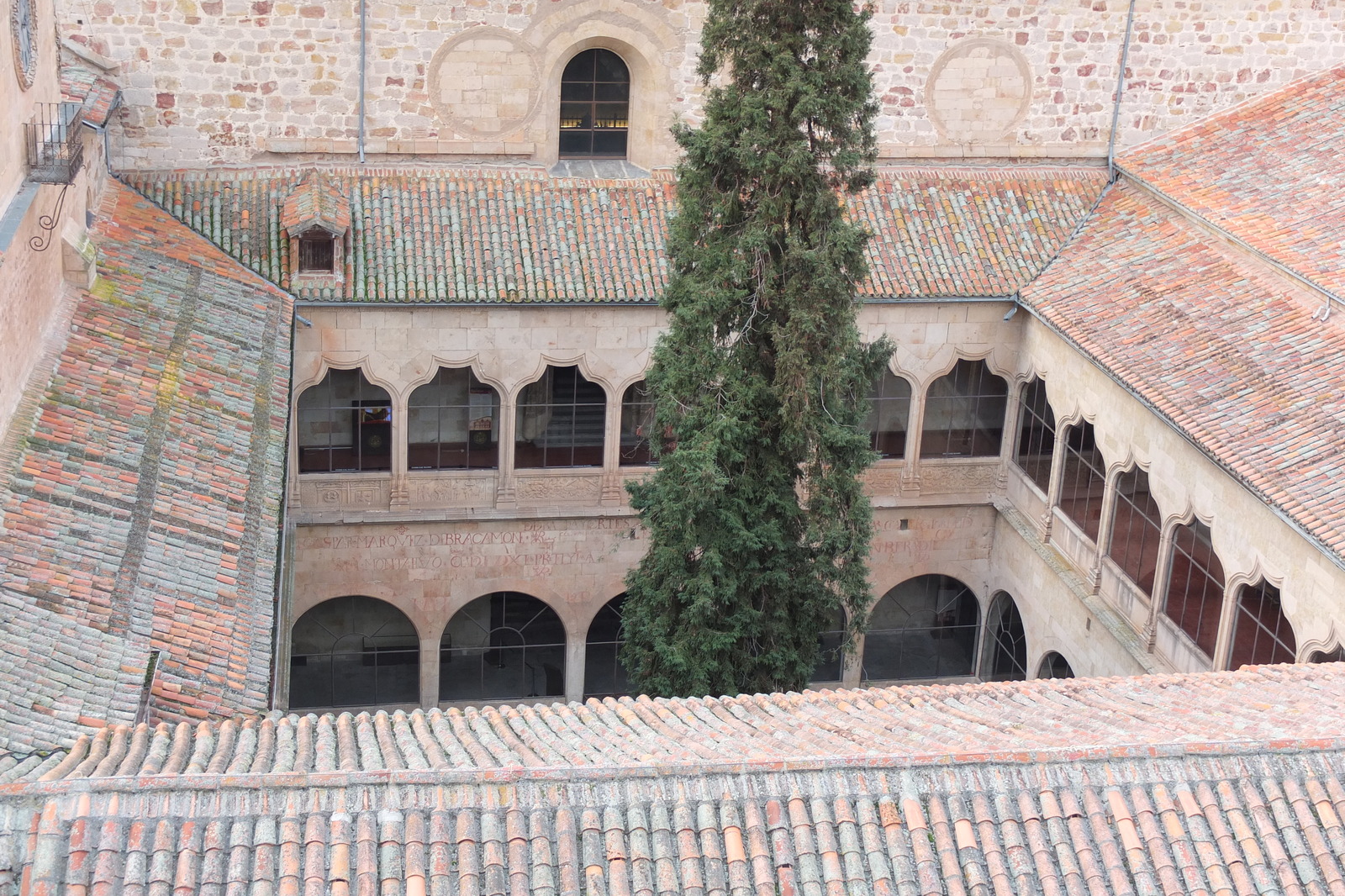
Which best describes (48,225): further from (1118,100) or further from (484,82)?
(1118,100)

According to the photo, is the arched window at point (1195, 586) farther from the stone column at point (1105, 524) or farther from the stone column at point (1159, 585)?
the stone column at point (1105, 524)

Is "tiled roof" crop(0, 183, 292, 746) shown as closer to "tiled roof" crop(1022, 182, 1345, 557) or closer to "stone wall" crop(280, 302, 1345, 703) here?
"stone wall" crop(280, 302, 1345, 703)

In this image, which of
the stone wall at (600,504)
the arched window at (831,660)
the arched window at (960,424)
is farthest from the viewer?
the arched window at (831,660)

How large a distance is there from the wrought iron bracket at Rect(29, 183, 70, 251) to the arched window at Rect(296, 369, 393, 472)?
6199mm

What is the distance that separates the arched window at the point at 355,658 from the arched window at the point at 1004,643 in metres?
9.07

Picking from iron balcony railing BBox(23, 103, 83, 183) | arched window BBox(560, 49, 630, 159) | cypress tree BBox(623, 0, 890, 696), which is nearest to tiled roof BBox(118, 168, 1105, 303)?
arched window BBox(560, 49, 630, 159)

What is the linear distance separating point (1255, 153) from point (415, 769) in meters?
18.8

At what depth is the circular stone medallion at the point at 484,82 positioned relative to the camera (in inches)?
955

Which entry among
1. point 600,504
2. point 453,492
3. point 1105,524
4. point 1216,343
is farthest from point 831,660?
point 1216,343

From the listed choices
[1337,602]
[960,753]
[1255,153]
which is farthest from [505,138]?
[960,753]

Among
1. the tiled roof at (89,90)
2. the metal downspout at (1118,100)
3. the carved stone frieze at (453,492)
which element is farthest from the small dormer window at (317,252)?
the metal downspout at (1118,100)

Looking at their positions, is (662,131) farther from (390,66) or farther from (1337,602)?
(1337,602)

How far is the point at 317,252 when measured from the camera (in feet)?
75.8

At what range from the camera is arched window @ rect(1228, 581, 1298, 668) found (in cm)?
1938
